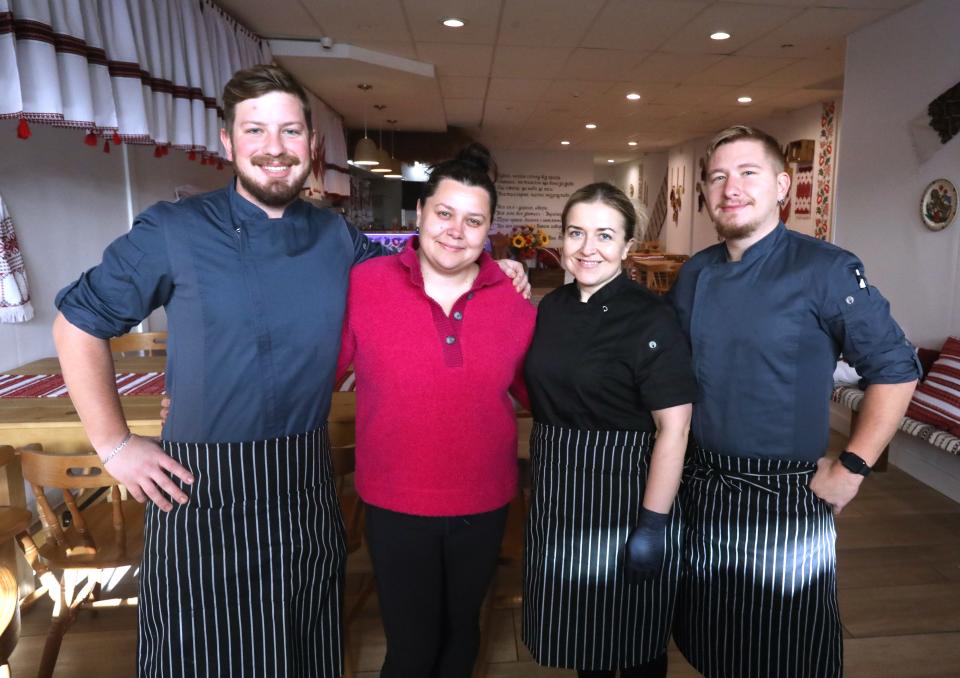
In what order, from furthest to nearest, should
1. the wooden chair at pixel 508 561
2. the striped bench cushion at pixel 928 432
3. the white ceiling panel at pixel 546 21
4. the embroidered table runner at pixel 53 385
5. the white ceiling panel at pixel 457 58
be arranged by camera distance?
the white ceiling panel at pixel 457 58 < the white ceiling panel at pixel 546 21 < the striped bench cushion at pixel 928 432 < the embroidered table runner at pixel 53 385 < the wooden chair at pixel 508 561

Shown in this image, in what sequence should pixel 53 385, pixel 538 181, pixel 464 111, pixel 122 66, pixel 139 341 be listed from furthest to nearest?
pixel 538 181
pixel 464 111
pixel 139 341
pixel 122 66
pixel 53 385

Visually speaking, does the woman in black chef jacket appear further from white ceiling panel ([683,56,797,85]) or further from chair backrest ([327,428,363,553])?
white ceiling panel ([683,56,797,85])

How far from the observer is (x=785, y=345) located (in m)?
1.44

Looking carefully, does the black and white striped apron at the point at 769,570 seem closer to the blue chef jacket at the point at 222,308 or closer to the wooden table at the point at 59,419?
the blue chef jacket at the point at 222,308

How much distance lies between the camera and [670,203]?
13.1 metres

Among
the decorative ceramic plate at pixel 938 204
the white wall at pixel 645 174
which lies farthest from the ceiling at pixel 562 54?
the white wall at pixel 645 174

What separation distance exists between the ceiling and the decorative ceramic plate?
3.78 ft

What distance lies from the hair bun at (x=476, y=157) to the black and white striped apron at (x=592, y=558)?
2.12ft

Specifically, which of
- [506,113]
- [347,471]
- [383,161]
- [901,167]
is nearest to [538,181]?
[506,113]

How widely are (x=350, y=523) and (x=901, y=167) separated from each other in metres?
3.90

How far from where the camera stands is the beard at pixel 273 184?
1.35 meters

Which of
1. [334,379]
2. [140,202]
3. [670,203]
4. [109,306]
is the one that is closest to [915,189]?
[334,379]

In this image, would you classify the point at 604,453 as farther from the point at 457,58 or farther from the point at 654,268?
the point at 654,268

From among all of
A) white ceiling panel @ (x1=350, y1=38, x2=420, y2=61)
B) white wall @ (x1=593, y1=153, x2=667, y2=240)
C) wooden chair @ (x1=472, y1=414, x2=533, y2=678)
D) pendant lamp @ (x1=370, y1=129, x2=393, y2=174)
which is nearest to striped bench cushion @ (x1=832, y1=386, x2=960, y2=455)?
wooden chair @ (x1=472, y1=414, x2=533, y2=678)
